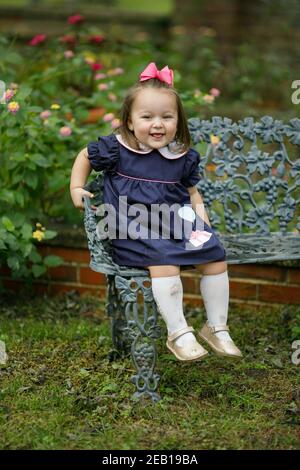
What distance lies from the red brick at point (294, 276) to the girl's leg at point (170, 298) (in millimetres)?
1217

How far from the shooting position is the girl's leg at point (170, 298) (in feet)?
10.7

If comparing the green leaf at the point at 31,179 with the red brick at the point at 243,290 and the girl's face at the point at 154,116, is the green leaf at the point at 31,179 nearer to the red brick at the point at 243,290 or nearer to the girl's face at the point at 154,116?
the girl's face at the point at 154,116

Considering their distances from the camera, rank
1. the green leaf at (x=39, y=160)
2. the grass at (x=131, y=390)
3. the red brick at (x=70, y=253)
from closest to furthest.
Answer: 1. the grass at (x=131, y=390)
2. the green leaf at (x=39, y=160)
3. the red brick at (x=70, y=253)

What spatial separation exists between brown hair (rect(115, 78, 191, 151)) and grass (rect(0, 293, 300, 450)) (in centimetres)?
105

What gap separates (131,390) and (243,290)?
1.21 meters

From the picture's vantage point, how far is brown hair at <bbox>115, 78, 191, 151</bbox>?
338cm

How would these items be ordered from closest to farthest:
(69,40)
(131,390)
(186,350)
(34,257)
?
(186,350), (131,390), (34,257), (69,40)

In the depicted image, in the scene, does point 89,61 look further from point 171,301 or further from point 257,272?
point 171,301

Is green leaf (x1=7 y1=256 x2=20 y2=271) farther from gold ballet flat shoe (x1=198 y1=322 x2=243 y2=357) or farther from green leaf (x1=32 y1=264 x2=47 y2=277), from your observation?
gold ballet flat shoe (x1=198 y1=322 x2=243 y2=357)

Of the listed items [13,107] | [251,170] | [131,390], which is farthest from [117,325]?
[13,107]

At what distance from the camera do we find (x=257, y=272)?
4410 mm

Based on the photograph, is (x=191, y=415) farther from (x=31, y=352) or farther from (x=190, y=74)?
(x=190, y=74)

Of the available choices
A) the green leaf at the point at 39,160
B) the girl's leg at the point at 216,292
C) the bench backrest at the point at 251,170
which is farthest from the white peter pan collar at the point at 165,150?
the green leaf at the point at 39,160

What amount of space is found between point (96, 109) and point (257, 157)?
182 centimetres
